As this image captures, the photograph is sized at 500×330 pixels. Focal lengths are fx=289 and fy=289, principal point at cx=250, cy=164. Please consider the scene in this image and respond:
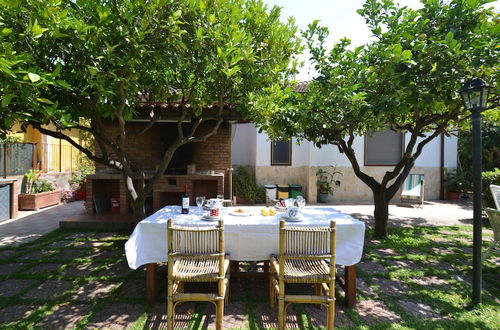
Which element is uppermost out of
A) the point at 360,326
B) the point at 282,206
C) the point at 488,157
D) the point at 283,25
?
the point at 283,25

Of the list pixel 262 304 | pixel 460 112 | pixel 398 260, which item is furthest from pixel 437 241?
pixel 262 304

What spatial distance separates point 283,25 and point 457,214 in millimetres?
8061

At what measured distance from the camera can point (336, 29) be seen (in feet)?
18.1

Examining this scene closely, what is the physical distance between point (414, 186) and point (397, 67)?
7.11m

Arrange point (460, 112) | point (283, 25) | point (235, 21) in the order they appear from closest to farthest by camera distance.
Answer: point (235, 21), point (283, 25), point (460, 112)

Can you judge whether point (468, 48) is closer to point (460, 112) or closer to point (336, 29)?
point (460, 112)

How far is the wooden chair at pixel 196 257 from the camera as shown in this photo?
2.64 meters

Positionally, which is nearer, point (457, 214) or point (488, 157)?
point (457, 214)

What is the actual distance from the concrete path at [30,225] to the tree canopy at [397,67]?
5337mm

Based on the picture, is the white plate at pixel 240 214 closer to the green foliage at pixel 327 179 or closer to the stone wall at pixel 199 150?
the stone wall at pixel 199 150

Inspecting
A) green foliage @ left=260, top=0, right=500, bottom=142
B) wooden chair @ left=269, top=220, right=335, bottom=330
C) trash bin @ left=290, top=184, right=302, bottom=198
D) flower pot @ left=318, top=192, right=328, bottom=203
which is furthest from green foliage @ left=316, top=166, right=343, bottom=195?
wooden chair @ left=269, top=220, right=335, bottom=330

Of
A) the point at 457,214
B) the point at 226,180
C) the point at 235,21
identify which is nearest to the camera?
the point at 235,21

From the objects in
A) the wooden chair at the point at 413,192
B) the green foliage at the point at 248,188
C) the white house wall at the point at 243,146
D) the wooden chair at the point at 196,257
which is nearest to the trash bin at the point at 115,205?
the green foliage at the point at 248,188

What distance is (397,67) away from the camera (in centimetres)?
399
